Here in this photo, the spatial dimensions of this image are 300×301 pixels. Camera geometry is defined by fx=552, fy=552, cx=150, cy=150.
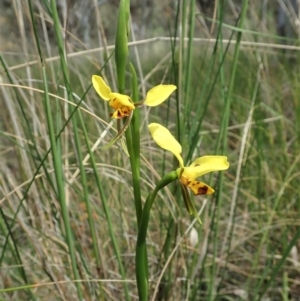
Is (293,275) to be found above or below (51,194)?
below

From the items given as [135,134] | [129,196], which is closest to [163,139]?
[135,134]

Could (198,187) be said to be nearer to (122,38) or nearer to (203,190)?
(203,190)

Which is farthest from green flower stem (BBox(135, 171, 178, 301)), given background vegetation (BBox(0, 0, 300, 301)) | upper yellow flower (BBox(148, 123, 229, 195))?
background vegetation (BBox(0, 0, 300, 301))

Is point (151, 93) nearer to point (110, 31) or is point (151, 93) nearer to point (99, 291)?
point (99, 291)

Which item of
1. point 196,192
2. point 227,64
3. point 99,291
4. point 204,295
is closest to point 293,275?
point 204,295

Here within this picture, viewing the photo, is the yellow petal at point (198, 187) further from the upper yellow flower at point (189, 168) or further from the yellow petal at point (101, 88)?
the yellow petal at point (101, 88)

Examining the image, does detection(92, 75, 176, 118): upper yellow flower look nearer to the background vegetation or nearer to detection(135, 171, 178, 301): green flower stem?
detection(135, 171, 178, 301): green flower stem

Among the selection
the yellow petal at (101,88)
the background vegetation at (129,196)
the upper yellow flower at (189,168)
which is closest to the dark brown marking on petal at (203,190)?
the upper yellow flower at (189,168)
